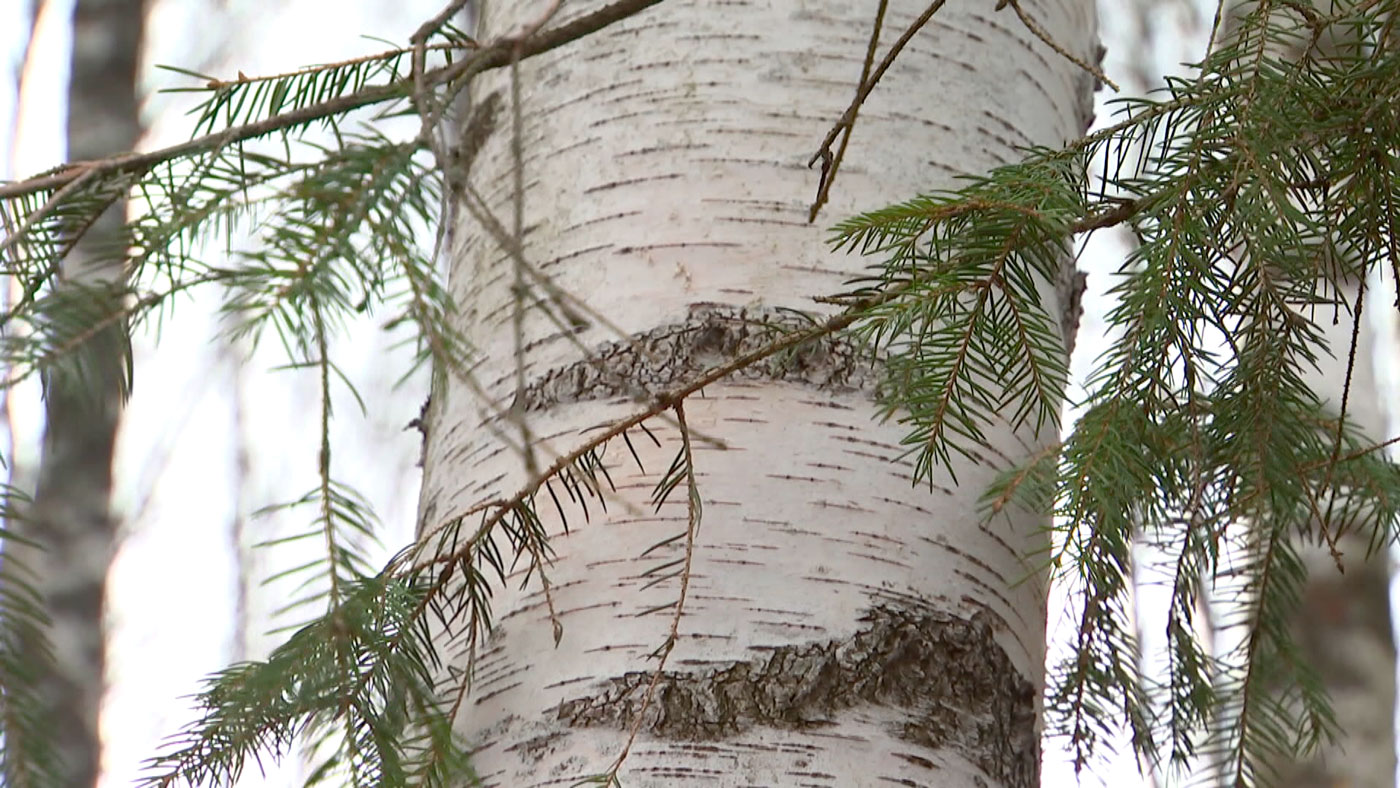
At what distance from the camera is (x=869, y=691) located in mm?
840

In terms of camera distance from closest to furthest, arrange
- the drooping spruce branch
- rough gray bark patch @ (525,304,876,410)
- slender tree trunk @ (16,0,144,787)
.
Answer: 1. the drooping spruce branch
2. rough gray bark patch @ (525,304,876,410)
3. slender tree trunk @ (16,0,144,787)

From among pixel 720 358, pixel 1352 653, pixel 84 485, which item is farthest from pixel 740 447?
pixel 84 485

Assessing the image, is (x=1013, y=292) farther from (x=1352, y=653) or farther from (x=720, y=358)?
(x=1352, y=653)

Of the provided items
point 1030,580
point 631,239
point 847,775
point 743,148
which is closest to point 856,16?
point 743,148

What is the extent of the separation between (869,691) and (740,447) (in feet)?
0.62

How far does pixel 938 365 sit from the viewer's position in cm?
77

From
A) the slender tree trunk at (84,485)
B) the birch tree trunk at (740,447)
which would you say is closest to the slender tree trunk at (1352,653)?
the birch tree trunk at (740,447)

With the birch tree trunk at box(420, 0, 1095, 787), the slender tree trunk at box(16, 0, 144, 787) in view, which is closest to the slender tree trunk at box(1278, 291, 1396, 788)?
the birch tree trunk at box(420, 0, 1095, 787)

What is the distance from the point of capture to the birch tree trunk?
83 centimetres

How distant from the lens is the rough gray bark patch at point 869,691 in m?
0.82

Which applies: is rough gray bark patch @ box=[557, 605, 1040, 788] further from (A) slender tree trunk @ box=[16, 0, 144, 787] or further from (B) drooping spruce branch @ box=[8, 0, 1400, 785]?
(A) slender tree trunk @ box=[16, 0, 144, 787]

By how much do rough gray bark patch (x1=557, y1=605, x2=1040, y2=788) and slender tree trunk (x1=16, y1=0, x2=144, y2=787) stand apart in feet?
8.00

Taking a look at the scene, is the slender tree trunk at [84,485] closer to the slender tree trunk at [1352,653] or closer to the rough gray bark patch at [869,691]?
the rough gray bark patch at [869,691]

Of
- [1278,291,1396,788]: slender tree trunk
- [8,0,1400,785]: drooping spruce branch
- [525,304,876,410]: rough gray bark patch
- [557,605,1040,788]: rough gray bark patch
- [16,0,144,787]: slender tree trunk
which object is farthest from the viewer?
[16,0,144,787]: slender tree trunk
